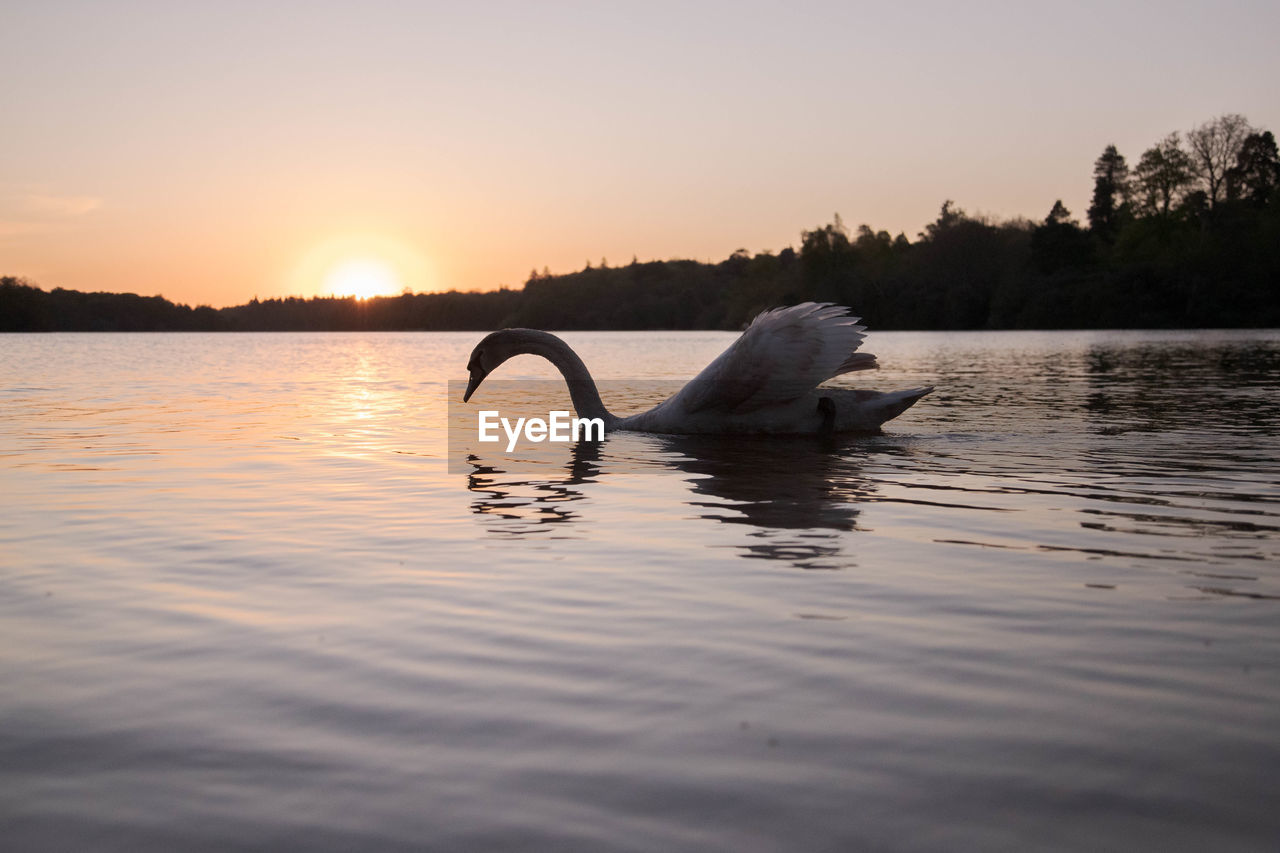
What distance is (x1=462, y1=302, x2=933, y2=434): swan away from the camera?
13.0 meters

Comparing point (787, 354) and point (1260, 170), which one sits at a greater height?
point (1260, 170)

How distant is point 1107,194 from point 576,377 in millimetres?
137953

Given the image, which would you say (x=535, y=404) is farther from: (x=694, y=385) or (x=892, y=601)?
(x=892, y=601)

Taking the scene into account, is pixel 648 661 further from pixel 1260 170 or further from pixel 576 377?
pixel 1260 170

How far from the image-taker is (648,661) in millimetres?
4883

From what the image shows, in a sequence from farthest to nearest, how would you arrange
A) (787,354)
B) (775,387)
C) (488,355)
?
(488,355), (775,387), (787,354)

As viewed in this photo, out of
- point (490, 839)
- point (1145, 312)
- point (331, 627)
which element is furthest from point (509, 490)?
point (1145, 312)

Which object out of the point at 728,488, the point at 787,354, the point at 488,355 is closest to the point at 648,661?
the point at 728,488

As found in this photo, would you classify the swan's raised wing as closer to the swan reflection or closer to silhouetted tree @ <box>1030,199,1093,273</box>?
the swan reflection

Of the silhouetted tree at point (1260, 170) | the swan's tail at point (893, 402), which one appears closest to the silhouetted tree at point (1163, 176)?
the silhouetted tree at point (1260, 170)

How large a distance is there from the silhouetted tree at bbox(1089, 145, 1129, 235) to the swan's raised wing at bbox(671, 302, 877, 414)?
13453cm

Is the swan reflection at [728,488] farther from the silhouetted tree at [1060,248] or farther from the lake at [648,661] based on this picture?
the silhouetted tree at [1060,248]

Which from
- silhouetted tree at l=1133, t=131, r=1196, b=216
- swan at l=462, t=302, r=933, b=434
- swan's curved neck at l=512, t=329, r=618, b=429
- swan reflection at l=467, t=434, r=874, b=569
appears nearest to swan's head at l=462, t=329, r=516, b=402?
swan at l=462, t=302, r=933, b=434

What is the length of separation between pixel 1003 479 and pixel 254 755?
828 cm
